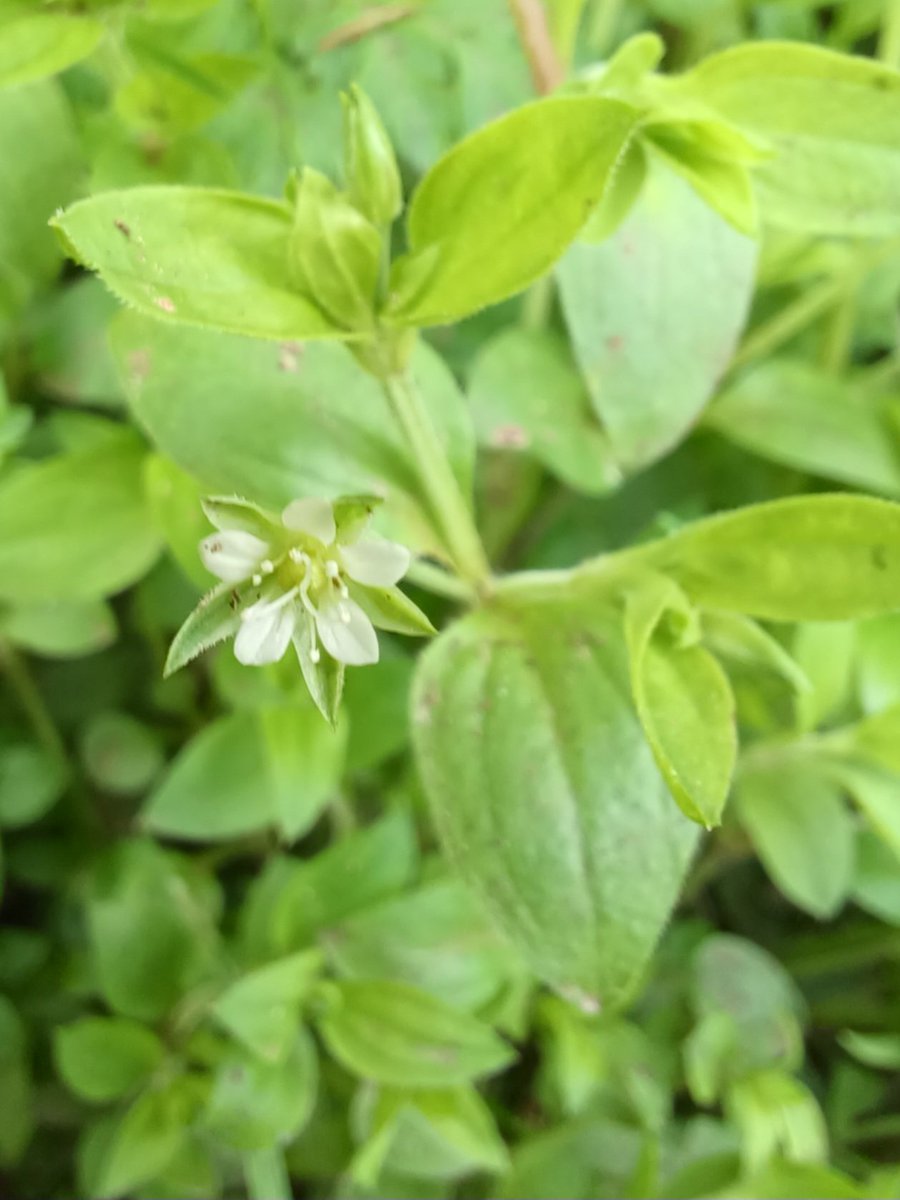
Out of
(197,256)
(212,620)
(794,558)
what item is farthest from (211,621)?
(794,558)

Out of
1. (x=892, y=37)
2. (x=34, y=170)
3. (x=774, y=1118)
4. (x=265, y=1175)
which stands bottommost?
(x=774, y=1118)

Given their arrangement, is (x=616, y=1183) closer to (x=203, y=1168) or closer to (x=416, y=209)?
(x=203, y=1168)

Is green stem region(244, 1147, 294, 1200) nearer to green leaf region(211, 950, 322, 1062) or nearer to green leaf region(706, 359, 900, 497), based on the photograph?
green leaf region(211, 950, 322, 1062)

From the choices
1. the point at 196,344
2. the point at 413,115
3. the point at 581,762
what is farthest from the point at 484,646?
the point at 413,115

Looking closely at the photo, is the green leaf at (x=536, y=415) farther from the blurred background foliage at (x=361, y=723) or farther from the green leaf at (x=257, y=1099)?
the green leaf at (x=257, y=1099)

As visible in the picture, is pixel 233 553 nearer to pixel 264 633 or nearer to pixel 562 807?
pixel 264 633

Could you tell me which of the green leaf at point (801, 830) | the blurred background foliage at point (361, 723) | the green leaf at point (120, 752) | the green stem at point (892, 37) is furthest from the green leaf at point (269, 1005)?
the green stem at point (892, 37)
